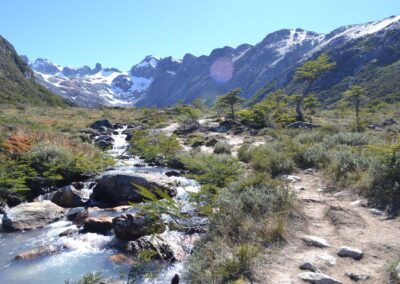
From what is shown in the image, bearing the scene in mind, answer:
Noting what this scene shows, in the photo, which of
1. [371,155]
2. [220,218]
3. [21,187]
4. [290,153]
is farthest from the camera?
[290,153]

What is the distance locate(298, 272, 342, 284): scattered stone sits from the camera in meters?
6.00

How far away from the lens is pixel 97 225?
11664mm

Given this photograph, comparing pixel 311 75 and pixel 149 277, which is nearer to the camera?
pixel 149 277

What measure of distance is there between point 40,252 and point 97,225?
2016mm

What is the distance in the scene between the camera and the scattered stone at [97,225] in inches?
455

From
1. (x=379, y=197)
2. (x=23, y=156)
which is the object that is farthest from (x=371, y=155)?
(x=23, y=156)

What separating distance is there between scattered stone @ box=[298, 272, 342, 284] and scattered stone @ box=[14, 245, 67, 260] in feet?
23.0

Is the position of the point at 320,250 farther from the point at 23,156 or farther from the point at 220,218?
the point at 23,156

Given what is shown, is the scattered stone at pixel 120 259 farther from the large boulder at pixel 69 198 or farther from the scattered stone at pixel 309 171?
the scattered stone at pixel 309 171

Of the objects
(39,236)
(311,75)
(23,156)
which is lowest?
(39,236)

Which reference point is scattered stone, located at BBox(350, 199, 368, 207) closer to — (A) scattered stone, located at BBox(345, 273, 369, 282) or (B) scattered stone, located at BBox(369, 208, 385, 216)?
(B) scattered stone, located at BBox(369, 208, 385, 216)

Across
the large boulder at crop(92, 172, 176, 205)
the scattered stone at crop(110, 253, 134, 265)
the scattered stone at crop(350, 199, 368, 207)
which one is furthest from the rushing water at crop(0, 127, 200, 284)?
the scattered stone at crop(350, 199, 368, 207)

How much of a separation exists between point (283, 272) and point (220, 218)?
2.43m

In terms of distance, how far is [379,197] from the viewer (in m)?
9.70
